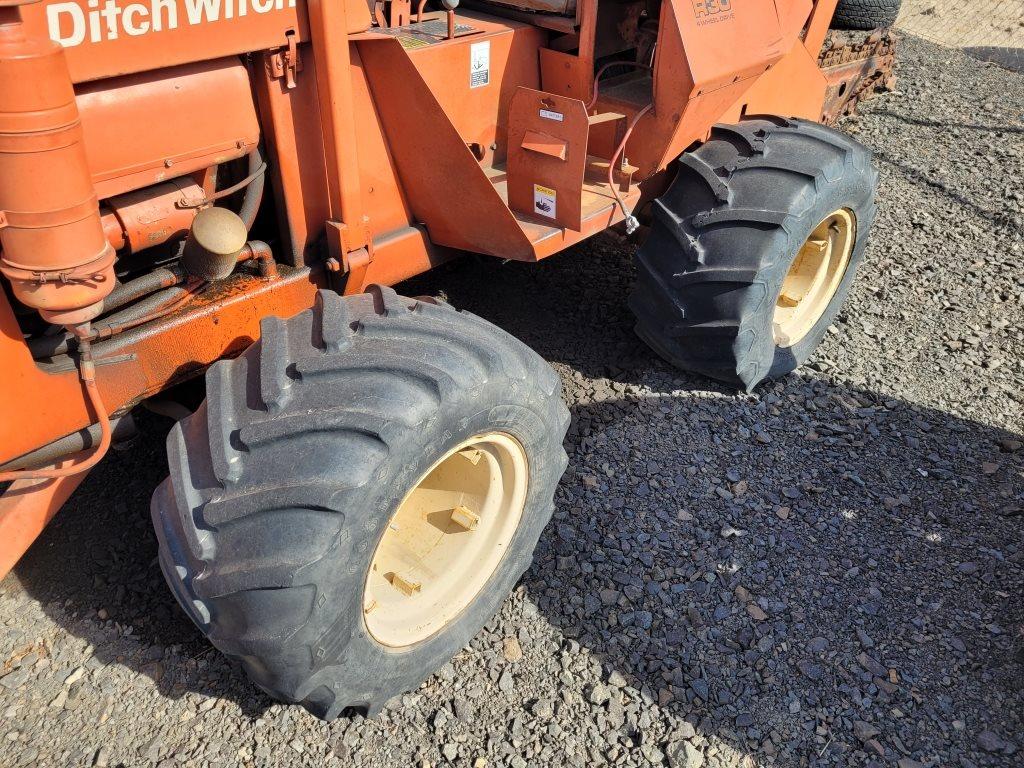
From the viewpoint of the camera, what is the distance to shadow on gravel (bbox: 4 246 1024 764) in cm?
246

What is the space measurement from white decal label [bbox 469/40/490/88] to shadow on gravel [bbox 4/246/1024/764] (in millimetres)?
1175

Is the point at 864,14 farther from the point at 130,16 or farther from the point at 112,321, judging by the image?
the point at 112,321

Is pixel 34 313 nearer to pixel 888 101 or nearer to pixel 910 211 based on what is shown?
pixel 910 211

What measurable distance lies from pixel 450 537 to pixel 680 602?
753 millimetres

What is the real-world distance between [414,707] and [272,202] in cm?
143

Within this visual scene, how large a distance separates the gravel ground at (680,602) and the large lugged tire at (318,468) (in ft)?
1.37

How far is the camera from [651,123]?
3.05m

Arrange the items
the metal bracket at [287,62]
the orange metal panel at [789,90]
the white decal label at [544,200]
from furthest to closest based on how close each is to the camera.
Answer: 1. the orange metal panel at [789,90]
2. the white decal label at [544,200]
3. the metal bracket at [287,62]

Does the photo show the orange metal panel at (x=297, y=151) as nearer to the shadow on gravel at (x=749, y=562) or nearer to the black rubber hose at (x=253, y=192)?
the black rubber hose at (x=253, y=192)

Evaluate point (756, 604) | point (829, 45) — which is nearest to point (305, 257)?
point (756, 604)

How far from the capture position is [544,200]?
2773 mm

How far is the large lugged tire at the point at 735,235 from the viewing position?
3.10 metres

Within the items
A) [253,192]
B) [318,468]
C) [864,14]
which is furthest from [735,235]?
[864,14]

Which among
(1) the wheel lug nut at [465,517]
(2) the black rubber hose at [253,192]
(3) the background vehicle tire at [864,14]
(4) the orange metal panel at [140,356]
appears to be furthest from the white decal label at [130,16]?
(3) the background vehicle tire at [864,14]
